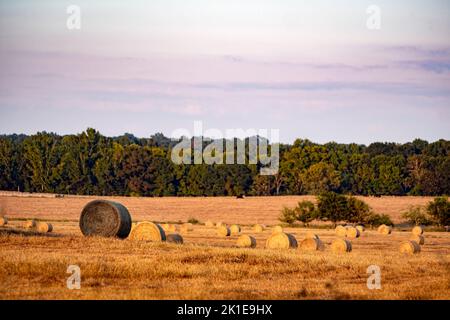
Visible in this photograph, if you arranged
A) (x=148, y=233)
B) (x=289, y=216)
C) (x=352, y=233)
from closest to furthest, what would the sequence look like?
(x=148, y=233), (x=352, y=233), (x=289, y=216)

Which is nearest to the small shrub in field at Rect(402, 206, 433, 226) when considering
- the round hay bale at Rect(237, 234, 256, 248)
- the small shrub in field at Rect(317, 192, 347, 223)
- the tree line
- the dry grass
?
the tree line

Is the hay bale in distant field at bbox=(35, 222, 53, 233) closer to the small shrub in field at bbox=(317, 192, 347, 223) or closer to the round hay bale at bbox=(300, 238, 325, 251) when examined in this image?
the round hay bale at bbox=(300, 238, 325, 251)

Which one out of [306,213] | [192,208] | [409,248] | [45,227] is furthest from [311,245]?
[192,208]

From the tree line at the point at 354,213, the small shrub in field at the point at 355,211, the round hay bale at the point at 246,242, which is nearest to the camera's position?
the round hay bale at the point at 246,242

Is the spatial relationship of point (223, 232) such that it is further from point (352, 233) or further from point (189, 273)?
point (189, 273)

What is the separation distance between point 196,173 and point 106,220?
233 ft

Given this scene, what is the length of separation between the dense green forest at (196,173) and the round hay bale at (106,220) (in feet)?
220

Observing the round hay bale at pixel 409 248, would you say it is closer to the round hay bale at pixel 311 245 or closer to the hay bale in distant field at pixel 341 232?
→ the round hay bale at pixel 311 245

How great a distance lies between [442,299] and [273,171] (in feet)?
279

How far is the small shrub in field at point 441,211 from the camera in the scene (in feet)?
167

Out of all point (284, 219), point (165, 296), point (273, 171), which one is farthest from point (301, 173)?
point (165, 296)

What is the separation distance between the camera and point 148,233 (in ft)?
86.6

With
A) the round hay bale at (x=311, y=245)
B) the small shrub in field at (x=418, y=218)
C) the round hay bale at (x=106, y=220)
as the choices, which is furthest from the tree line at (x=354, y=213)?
the round hay bale at (x=106, y=220)

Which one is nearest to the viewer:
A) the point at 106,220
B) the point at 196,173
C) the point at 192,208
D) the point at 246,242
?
the point at 106,220
